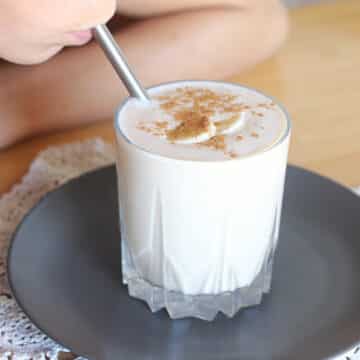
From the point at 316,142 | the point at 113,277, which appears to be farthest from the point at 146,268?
the point at 316,142

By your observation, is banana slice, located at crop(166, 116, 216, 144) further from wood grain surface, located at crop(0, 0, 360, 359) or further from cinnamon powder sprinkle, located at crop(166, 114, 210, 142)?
wood grain surface, located at crop(0, 0, 360, 359)

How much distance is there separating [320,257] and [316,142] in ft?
0.66

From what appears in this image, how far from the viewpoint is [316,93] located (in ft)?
2.63

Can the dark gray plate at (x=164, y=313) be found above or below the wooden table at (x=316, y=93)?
above

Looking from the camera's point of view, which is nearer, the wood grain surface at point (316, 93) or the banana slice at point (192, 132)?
the banana slice at point (192, 132)

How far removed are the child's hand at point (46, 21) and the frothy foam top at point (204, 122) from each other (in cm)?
7

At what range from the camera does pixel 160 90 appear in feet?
1.69

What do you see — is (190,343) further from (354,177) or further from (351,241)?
(354,177)

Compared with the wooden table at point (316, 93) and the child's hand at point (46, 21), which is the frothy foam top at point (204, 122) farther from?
the wooden table at point (316, 93)

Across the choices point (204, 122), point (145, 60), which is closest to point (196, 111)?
point (204, 122)

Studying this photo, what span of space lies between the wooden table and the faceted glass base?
19 centimetres

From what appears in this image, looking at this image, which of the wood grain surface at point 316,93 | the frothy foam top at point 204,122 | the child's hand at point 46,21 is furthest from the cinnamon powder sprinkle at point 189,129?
the wood grain surface at point 316,93

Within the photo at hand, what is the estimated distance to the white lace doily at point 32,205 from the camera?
0.48 m

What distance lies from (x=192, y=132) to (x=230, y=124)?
1.2 inches
